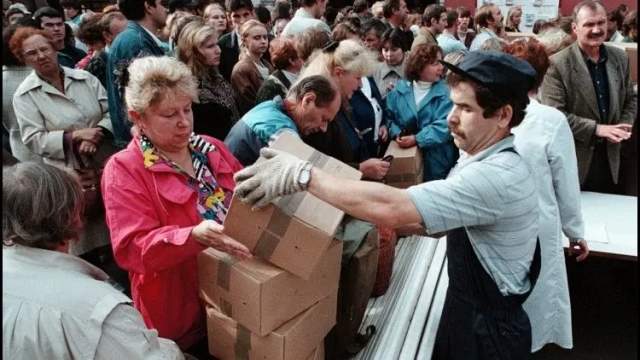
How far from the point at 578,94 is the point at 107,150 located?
2.83m

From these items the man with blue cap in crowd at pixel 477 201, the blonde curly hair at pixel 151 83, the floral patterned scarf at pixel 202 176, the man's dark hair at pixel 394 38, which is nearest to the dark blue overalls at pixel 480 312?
the man with blue cap in crowd at pixel 477 201

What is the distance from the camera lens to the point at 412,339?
7.16 feet

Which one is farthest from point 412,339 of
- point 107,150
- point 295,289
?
point 107,150

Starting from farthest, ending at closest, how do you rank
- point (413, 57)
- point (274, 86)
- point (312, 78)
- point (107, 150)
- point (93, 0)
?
point (93, 0), point (413, 57), point (274, 86), point (107, 150), point (312, 78)

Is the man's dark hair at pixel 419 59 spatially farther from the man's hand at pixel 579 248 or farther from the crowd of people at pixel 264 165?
the man's hand at pixel 579 248

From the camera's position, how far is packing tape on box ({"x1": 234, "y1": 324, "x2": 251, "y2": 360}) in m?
1.63

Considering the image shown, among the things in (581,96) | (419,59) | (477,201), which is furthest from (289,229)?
(581,96)

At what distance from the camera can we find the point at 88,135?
2896 mm

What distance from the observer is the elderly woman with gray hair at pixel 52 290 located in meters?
1.21

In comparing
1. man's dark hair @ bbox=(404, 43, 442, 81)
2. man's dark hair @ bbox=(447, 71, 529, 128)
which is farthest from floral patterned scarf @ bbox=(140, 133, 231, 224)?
man's dark hair @ bbox=(404, 43, 442, 81)

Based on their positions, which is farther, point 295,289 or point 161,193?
point 161,193

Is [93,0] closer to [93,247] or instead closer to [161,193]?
[93,247]

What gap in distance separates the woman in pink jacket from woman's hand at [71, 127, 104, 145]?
47.3 inches

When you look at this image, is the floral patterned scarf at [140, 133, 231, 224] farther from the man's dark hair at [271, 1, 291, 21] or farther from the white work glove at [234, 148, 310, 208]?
the man's dark hair at [271, 1, 291, 21]
